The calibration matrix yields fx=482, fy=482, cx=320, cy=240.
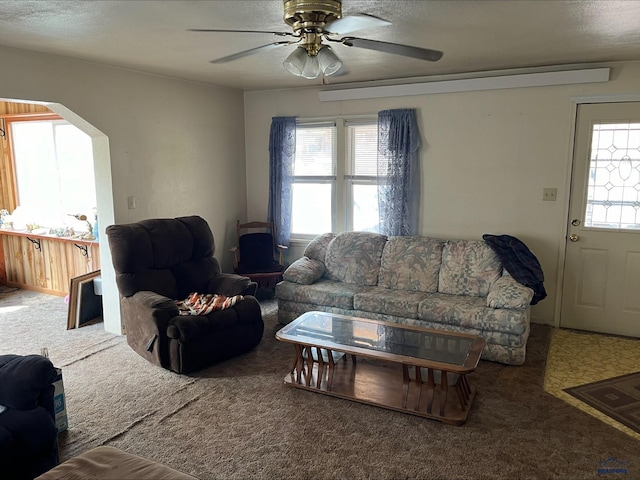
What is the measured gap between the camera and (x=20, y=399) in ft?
7.70

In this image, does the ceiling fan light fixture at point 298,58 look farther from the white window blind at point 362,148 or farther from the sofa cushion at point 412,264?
the white window blind at point 362,148

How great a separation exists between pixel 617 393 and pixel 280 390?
2.33 metres

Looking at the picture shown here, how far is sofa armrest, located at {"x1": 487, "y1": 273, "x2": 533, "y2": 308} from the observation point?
372 cm

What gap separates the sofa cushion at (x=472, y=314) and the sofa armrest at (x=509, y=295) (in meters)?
0.04

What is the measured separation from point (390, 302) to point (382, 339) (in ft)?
2.89

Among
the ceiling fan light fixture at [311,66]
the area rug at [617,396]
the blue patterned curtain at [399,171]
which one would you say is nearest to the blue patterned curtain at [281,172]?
the blue patterned curtain at [399,171]

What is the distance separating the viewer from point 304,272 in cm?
466

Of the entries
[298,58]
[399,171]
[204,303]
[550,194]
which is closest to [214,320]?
[204,303]

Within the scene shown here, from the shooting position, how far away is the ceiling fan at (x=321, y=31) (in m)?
2.29

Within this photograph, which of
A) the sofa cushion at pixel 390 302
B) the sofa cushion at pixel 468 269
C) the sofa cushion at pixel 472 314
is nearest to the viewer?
the sofa cushion at pixel 472 314

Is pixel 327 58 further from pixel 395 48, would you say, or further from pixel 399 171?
pixel 399 171

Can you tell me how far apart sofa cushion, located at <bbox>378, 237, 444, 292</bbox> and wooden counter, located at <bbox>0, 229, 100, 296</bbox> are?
10.1 feet

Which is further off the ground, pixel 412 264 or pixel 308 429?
pixel 412 264

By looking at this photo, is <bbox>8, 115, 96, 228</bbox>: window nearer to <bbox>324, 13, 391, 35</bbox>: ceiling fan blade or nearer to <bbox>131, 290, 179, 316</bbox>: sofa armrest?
<bbox>131, 290, 179, 316</bbox>: sofa armrest
